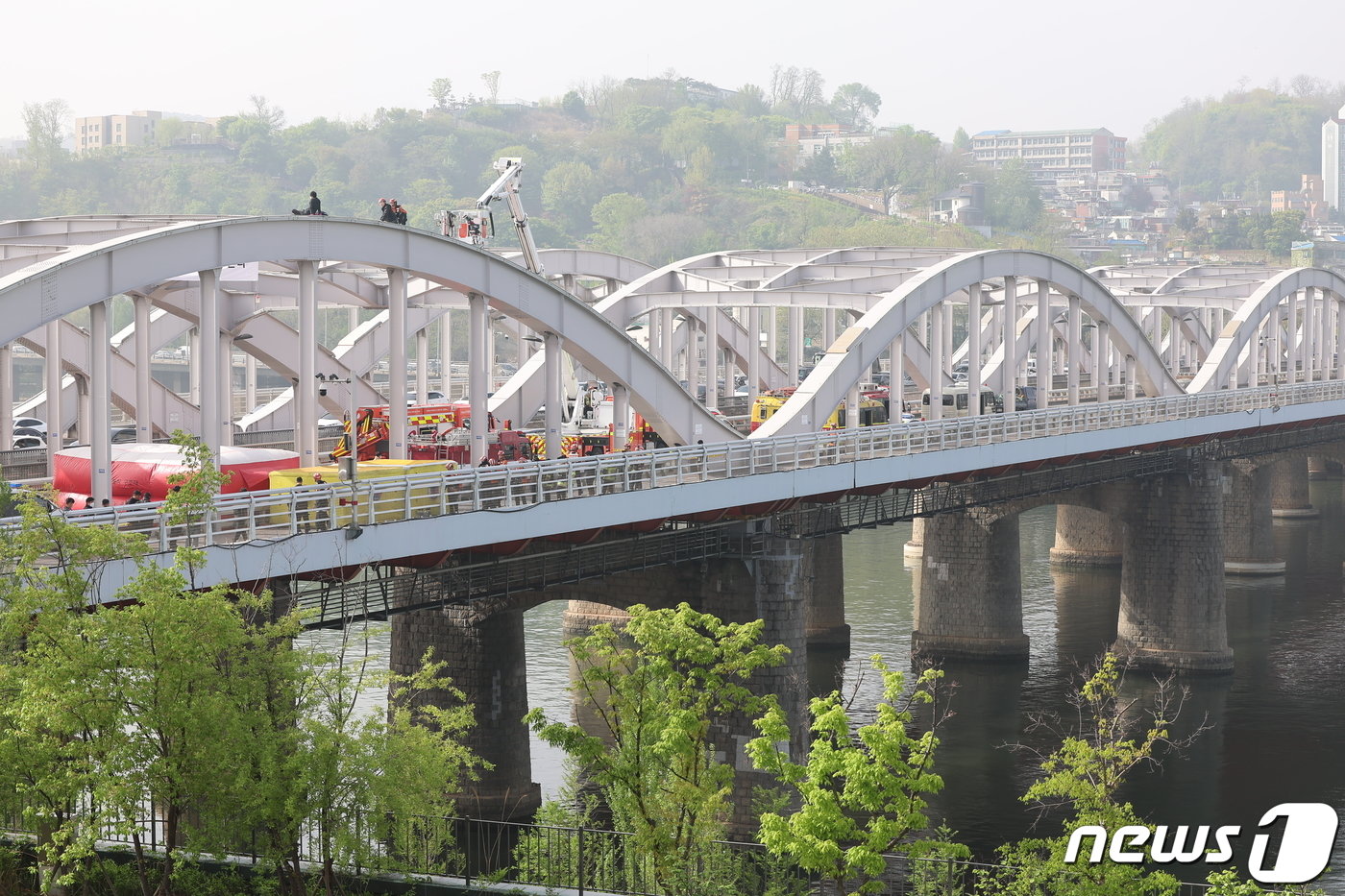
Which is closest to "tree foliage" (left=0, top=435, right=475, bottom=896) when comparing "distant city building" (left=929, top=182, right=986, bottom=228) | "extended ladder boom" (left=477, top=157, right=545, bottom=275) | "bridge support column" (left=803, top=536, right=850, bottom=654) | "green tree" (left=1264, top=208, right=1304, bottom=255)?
"extended ladder boom" (left=477, top=157, right=545, bottom=275)

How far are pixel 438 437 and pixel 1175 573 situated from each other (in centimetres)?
2382

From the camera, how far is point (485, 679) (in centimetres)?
3506

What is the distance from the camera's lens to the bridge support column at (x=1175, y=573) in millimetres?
52969

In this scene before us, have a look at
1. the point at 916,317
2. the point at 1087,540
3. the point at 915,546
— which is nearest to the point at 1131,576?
the point at 915,546

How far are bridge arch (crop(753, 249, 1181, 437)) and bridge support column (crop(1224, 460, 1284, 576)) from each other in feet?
62.5

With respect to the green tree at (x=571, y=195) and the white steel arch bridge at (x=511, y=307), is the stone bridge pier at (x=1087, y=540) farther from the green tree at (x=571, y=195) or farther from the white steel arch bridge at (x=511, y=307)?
the green tree at (x=571, y=195)

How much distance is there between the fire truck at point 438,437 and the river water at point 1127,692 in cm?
625

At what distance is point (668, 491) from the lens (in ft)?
106

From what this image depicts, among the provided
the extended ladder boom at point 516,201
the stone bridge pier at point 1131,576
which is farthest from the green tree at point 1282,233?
the extended ladder boom at point 516,201

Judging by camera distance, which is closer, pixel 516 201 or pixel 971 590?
pixel 971 590

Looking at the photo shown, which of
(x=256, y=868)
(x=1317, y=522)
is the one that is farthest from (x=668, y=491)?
(x=1317, y=522)

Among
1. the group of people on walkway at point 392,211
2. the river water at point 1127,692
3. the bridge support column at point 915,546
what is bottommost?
the river water at point 1127,692

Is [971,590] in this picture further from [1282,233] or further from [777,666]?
[1282,233]

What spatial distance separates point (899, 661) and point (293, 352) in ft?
65.7
